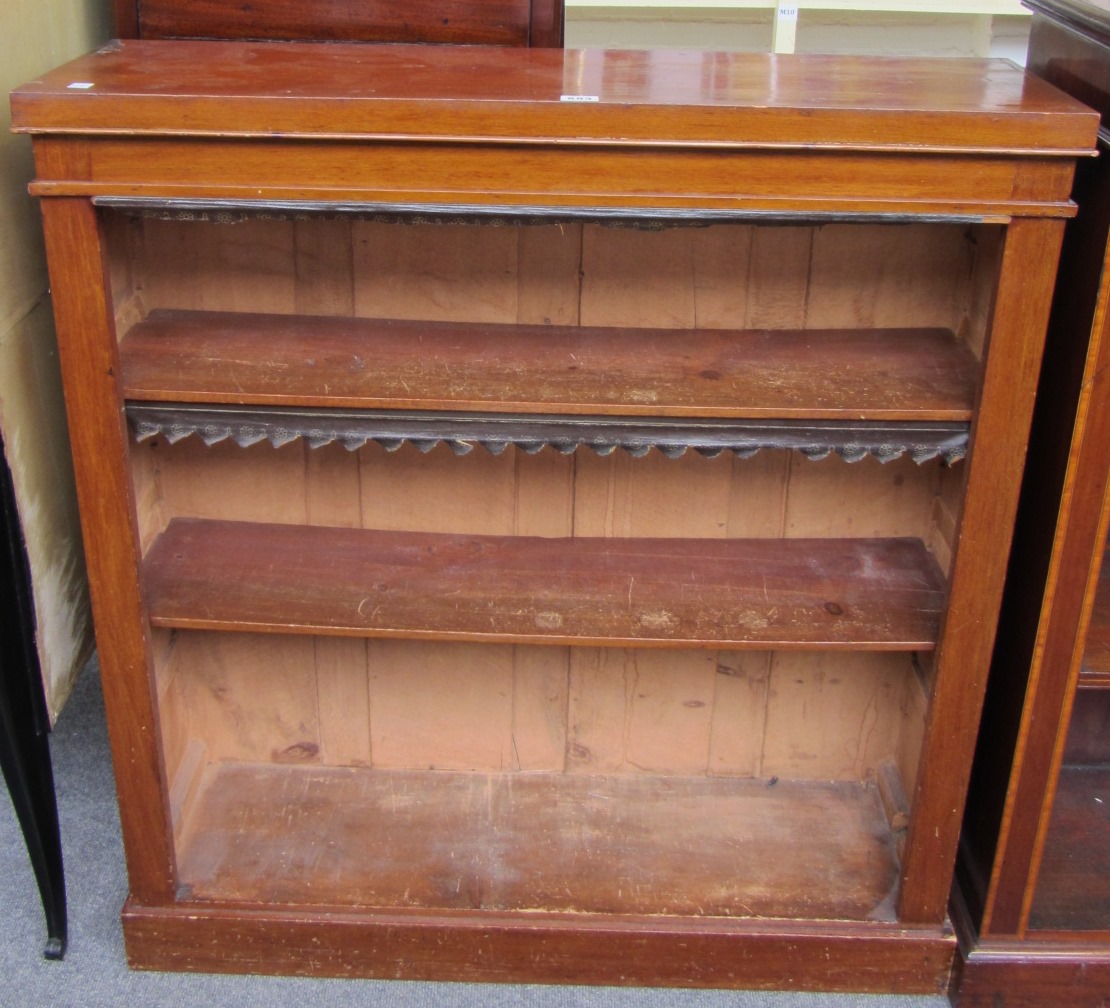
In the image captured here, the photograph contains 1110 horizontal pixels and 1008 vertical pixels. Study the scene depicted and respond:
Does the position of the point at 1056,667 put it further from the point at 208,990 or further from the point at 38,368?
the point at 38,368

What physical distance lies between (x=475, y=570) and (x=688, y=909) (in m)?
0.59

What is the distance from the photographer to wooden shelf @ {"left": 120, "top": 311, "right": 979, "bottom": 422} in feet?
5.04

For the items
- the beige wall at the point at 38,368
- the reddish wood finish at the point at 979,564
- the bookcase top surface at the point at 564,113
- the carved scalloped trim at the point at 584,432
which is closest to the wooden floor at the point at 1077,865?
the reddish wood finish at the point at 979,564

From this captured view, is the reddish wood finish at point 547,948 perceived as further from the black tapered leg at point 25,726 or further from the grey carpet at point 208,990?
the black tapered leg at point 25,726

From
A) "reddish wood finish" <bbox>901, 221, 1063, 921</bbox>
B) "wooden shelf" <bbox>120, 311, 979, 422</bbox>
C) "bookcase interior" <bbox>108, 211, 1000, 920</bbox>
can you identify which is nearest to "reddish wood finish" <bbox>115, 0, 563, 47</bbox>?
"bookcase interior" <bbox>108, 211, 1000, 920</bbox>

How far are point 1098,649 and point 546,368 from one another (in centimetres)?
82

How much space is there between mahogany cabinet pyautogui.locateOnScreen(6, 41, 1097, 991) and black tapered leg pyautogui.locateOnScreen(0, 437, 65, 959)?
119mm

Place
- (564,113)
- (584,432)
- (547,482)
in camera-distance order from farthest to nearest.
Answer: (547,482) → (584,432) → (564,113)

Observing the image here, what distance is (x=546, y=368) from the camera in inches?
63.9

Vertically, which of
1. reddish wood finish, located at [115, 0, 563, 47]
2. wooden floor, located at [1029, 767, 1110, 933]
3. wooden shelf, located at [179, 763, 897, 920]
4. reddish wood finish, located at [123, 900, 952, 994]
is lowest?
reddish wood finish, located at [123, 900, 952, 994]

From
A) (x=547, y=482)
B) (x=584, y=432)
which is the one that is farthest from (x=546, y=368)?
(x=547, y=482)

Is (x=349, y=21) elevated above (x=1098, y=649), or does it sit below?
above

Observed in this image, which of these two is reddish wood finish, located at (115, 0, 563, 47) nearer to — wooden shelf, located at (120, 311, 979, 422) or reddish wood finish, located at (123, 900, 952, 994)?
wooden shelf, located at (120, 311, 979, 422)

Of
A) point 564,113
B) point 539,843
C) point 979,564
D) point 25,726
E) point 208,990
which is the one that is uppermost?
point 564,113
